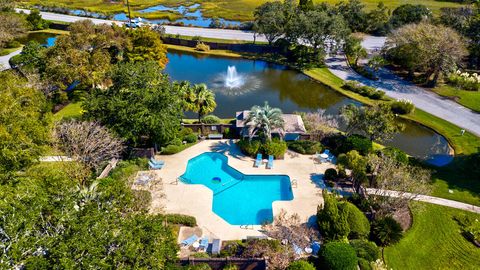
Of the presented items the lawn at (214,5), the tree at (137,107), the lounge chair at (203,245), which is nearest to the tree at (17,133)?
the tree at (137,107)

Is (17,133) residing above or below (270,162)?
above

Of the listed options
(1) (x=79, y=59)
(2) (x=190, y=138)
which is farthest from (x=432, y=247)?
(1) (x=79, y=59)

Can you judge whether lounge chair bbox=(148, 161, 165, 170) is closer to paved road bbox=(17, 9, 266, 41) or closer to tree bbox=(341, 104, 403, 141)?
tree bbox=(341, 104, 403, 141)

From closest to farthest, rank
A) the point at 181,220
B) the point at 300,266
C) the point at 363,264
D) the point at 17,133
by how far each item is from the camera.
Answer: the point at 300,266 < the point at 363,264 < the point at 17,133 < the point at 181,220

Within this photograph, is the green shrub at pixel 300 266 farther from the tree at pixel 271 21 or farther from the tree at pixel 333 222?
the tree at pixel 271 21

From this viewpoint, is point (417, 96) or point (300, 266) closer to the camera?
Result: point (300, 266)

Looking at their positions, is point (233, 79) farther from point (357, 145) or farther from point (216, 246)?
point (216, 246)

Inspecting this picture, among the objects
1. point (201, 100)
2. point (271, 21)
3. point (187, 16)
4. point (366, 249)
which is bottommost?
point (366, 249)
